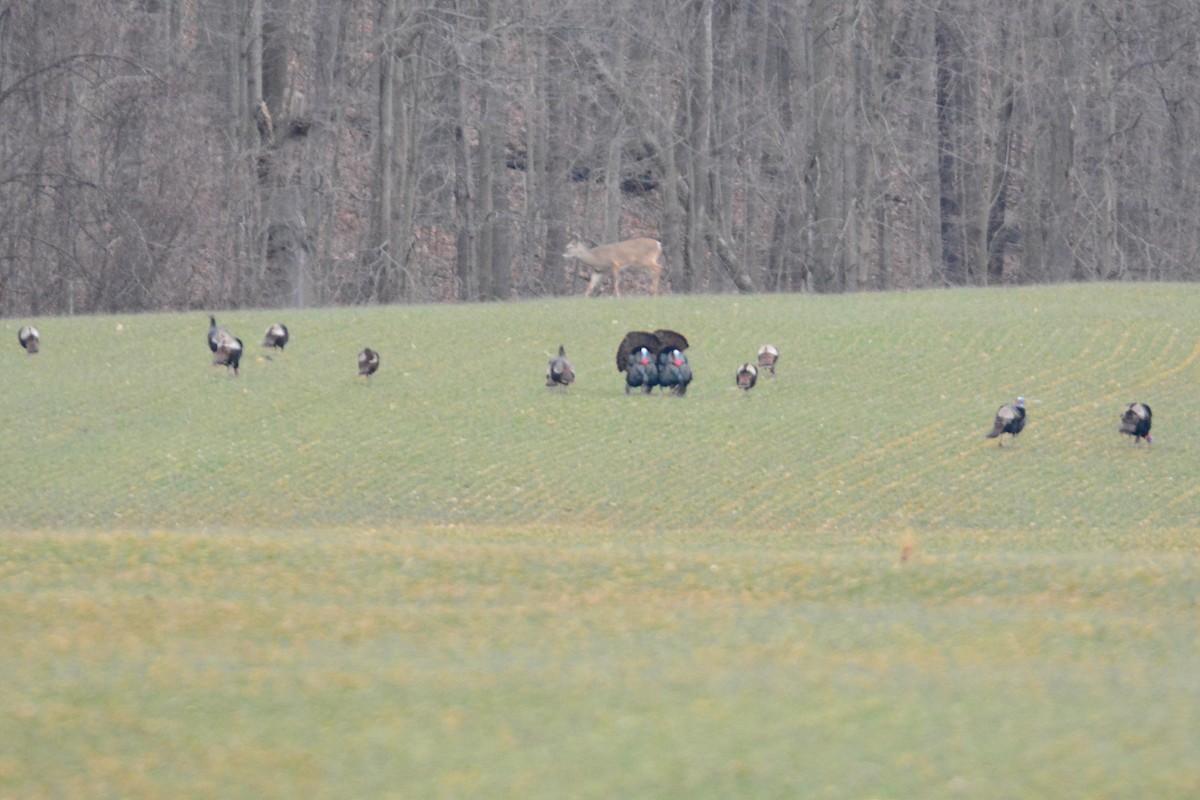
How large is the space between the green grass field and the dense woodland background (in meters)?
16.5

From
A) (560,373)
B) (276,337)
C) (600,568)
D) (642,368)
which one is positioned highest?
(276,337)

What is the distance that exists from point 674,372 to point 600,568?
11258mm

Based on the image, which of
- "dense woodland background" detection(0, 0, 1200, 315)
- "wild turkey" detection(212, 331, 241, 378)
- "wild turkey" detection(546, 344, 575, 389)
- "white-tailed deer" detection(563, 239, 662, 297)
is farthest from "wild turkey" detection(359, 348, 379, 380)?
"dense woodland background" detection(0, 0, 1200, 315)

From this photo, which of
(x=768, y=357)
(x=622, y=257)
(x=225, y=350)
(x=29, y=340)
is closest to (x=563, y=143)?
(x=622, y=257)

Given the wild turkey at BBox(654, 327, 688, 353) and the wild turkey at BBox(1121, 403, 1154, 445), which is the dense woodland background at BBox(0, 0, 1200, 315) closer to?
the wild turkey at BBox(654, 327, 688, 353)

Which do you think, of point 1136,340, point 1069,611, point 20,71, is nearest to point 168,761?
point 1069,611

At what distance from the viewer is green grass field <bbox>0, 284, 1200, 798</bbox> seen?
7.08 metres

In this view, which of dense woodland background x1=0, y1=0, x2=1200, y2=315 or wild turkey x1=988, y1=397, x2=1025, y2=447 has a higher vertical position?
dense woodland background x1=0, y1=0, x2=1200, y2=315

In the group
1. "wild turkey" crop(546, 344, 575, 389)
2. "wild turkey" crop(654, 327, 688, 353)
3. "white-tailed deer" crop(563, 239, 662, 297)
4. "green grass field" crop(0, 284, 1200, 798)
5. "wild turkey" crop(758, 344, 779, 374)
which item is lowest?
"green grass field" crop(0, 284, 1200, 798)

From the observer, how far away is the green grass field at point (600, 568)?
7.08 m

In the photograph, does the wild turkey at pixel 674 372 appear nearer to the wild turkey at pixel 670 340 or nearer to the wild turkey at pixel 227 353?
the wild turkey at pixel 670 340

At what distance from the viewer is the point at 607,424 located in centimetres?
2214

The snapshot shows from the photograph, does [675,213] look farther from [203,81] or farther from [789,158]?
[203,81]

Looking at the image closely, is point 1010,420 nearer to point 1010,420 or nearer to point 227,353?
point 1010,420
